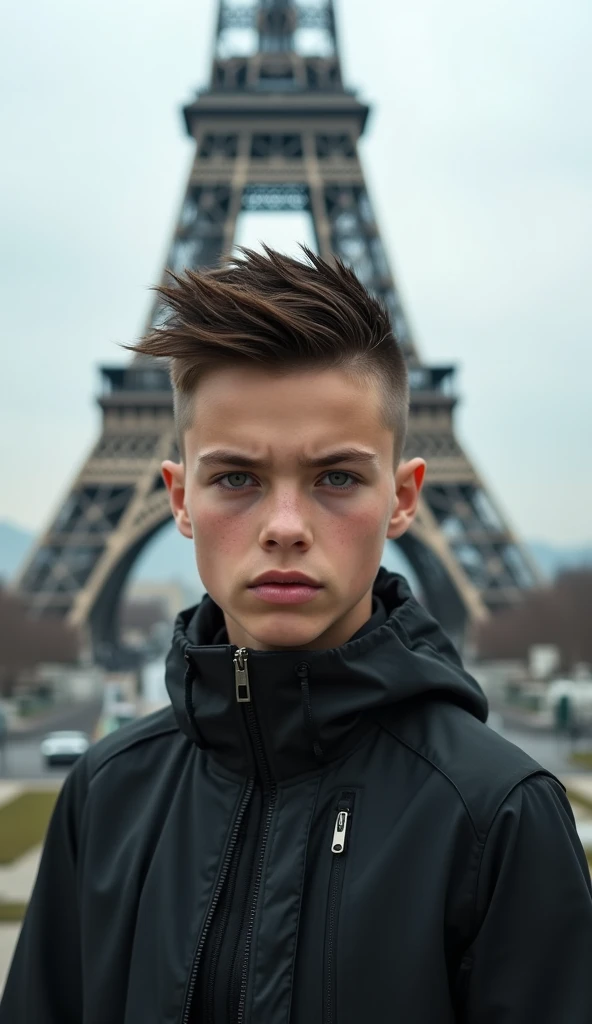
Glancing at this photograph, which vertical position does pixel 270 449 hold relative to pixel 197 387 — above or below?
below

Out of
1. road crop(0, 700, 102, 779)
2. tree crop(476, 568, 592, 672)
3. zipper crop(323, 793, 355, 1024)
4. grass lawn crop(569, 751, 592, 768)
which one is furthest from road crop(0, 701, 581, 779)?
zipper crop(323, 793, 355, 1024)

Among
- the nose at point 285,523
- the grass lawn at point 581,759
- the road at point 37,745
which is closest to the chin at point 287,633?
the nose at point 285,523

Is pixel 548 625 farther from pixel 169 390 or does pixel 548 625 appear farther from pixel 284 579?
pixel 284 579

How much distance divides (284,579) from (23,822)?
13.8 meters

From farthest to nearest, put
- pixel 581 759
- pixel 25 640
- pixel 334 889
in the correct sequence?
pixel 25 640 < pixel 581 759 < pixel 334 889

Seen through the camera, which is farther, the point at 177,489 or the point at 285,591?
the point at 177,489

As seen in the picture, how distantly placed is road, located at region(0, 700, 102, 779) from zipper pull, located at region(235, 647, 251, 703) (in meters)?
17.5

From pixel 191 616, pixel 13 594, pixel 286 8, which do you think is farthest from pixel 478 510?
pixel 191 616

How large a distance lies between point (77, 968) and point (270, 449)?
1128mm

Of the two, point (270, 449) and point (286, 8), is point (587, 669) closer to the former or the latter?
point (286, 8)

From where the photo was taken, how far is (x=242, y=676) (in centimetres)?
197

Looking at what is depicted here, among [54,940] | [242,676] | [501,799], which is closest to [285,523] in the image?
[242,676]

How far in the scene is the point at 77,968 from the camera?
226 centimetres

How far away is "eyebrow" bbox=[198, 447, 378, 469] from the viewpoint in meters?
1.96
